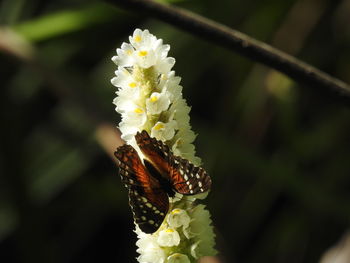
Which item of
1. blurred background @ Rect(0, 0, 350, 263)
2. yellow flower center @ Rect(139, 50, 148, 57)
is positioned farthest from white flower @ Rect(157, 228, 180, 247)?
blurred background @ Rect(0, 0, 350, 263)

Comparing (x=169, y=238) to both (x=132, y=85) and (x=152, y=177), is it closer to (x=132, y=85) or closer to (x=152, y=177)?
(x=152, y=177)

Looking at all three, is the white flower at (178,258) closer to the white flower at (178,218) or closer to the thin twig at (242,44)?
the white flower at (178,218)

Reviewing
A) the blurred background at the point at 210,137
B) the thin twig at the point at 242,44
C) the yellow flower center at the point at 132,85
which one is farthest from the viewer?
the blurred background at the point at 210,137

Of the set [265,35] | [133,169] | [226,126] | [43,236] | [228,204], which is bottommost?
[43,236]

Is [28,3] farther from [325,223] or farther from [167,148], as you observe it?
[167,148]

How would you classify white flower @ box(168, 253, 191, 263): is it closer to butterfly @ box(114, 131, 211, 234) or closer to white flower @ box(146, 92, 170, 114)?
butterfly @ box(114, 131, 211, 234)

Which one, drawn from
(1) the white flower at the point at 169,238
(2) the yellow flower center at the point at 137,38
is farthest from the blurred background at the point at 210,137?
(1) the white flower at the point at 169,238

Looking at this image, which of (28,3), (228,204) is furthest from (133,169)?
(28,3)
